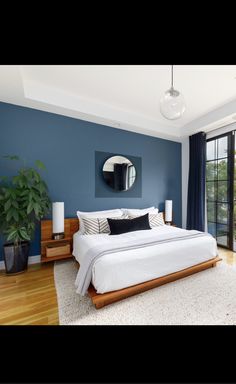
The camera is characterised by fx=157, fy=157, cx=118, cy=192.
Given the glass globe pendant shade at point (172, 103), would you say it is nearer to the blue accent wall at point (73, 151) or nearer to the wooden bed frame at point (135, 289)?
the blue accent wall at point (73, 151)

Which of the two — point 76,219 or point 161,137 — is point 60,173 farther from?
point 161,137

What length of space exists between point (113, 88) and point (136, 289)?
9.14 ft

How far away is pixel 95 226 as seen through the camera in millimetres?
2625

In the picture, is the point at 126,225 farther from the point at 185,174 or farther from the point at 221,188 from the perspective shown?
the point at 185,174

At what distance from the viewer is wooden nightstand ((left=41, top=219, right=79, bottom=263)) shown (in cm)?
253

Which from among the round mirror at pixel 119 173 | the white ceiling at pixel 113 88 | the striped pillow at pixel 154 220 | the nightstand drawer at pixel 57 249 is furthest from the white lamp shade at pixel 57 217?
the white ceiling at pixel 113 88

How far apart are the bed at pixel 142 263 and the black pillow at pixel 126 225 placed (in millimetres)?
467

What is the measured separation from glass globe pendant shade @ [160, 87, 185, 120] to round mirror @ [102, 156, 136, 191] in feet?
5.64

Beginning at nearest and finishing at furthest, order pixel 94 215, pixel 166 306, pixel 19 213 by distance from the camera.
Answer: pixel 166 306 → pixel 19 213 → pixel 94 215

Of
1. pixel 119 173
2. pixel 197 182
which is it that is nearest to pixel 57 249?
pixel 119 173

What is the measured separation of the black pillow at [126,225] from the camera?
255cm

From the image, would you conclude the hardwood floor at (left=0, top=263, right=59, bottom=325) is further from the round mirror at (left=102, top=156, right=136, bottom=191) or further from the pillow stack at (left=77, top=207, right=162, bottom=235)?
the round mirror at (left=102, top=156, right=136, bottom=191)

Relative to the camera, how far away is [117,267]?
162 cm
